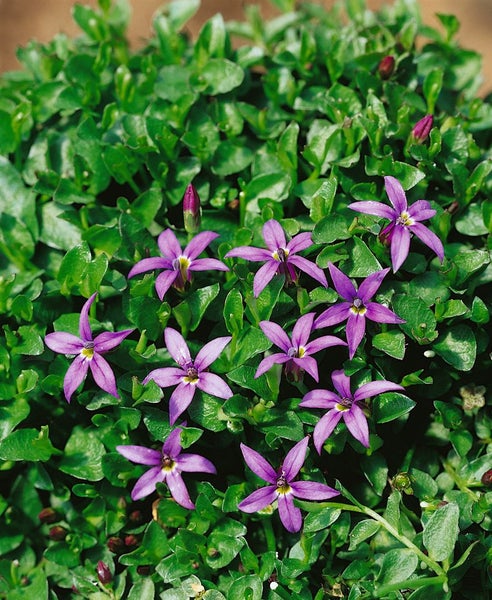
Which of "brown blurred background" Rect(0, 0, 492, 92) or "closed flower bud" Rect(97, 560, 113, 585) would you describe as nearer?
"closed flower bud" Rect(97, 560, 113, 585)

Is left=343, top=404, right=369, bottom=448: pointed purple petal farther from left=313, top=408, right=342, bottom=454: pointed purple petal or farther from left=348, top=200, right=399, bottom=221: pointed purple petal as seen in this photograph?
left=348, top=200, right=399, bottom=221: pointed purple petal

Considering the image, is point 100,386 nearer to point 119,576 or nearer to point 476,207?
point 119,576

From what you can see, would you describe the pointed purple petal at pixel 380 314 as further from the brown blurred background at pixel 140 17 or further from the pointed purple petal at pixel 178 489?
the brown blurred background at pixel 140 17

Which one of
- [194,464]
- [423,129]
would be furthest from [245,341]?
[423,129]

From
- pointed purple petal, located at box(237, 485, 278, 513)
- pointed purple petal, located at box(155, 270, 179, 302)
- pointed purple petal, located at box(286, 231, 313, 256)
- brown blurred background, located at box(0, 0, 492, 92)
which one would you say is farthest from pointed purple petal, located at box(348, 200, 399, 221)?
brown blurred background, located at box(0, 0, 492, 92)

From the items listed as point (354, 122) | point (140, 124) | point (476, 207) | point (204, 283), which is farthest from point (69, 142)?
point (476, 207)

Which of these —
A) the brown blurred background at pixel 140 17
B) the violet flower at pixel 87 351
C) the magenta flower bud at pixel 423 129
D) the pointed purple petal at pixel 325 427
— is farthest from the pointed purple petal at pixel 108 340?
the brown blurred background at pixel 140 17

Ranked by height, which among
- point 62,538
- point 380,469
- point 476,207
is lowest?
point 380,469
